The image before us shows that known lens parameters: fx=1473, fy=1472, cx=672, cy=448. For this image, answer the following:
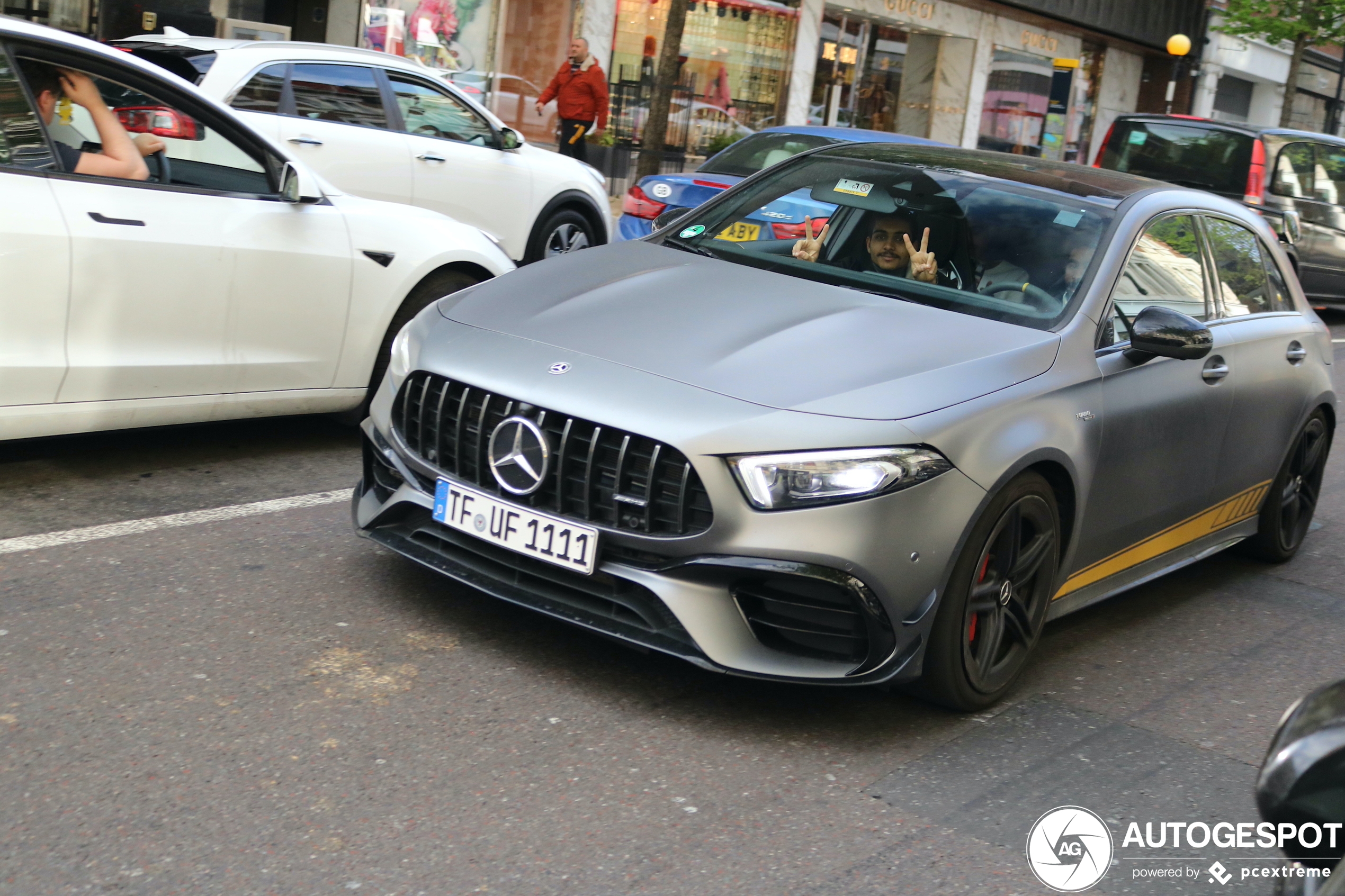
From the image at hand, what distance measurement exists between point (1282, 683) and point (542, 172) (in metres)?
6.87

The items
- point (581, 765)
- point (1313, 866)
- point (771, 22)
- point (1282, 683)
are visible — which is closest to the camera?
point (1313, 866)

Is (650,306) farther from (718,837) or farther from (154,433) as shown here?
(154,433)

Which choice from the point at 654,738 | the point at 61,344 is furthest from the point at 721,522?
the point at 61,344

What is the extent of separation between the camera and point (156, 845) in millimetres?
2877

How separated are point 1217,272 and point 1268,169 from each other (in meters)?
9.23

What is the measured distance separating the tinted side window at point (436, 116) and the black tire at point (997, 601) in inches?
254

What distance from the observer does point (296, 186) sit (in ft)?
18.1

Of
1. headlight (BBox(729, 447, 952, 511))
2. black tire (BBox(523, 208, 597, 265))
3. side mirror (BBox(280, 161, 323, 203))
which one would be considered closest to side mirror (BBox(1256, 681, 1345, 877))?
headlight (BBox(729, 447, 952, 511))

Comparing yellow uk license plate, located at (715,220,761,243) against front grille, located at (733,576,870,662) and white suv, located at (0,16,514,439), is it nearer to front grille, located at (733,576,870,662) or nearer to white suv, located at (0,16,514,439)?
white suv, located at (0,16,514,439)

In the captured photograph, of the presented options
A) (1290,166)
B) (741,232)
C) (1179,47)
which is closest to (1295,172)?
(1290,166)

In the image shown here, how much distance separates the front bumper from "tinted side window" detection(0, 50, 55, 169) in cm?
235

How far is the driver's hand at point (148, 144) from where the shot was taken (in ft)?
17.2

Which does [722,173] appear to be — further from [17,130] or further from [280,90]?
[17,130]

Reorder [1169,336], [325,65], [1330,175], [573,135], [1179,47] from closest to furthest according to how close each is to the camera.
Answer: [1169,336] → [325,65] → [1330,175] → [573,135] → [1179,47]
